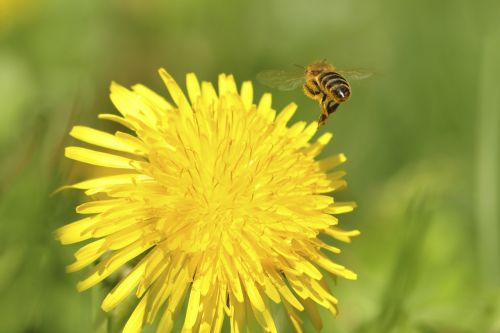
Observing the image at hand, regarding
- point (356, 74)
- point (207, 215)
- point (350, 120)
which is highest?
point (350, 120)

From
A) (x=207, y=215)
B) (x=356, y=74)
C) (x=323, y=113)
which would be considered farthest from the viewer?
(x=356, y=74)

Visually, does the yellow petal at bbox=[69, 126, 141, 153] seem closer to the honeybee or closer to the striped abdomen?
the honeybee

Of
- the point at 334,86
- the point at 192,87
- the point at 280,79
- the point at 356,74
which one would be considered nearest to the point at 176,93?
the point at 192,87

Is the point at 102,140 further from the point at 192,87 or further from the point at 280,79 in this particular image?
the point at 280,79

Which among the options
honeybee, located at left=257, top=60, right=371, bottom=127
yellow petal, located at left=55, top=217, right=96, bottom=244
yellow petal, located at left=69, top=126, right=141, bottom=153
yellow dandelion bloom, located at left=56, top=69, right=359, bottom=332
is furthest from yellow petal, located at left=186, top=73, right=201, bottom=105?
yellow petal, located at left=55, top=217, right=96, bottom=244

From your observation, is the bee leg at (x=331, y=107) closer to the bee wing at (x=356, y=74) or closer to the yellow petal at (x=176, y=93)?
the bee wing at (x=356, y=74)

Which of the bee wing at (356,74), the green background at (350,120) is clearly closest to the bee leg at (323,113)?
the bee wing at (356,74)
